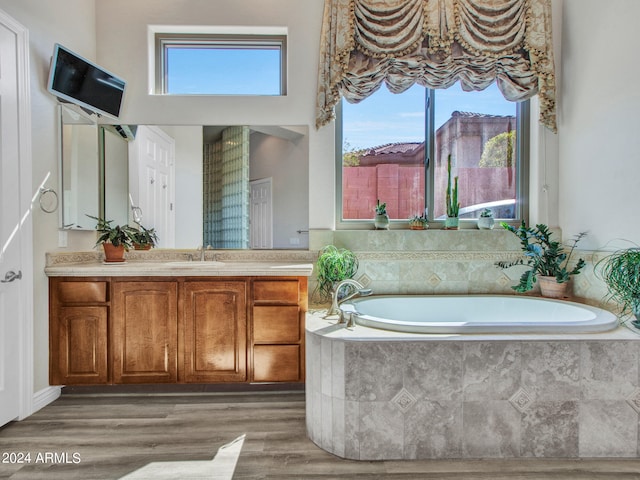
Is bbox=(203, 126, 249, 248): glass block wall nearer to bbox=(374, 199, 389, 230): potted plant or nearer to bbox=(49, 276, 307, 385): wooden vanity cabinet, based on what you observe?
bbox=(49, 276, 307, 385): wooden vanity cabinet

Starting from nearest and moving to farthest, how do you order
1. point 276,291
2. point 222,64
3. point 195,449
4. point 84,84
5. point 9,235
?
1. point 195,449
2. point 9,235
3. point 276,291
4. point 84,84
5. point 222,64

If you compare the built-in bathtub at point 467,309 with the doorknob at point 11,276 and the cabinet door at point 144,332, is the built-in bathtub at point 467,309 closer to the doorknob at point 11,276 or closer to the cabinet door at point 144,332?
the cabinet door at point 144,332

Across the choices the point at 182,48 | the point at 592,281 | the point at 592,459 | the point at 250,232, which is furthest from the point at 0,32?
the point at 592,281

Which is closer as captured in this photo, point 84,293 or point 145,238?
point 84,293

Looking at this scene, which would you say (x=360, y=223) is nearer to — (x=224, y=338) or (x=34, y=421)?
(x=224, y=338)

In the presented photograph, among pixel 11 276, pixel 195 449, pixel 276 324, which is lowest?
pixel 195 449

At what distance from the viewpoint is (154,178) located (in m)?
2.86

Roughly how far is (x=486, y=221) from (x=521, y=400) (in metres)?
1.56

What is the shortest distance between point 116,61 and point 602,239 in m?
3.68

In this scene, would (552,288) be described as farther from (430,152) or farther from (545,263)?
(430,152)

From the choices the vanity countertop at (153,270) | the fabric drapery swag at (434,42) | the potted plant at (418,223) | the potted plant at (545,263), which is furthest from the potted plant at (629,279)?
the vanity countertop at (153,270)

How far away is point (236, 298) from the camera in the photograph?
2.40 m

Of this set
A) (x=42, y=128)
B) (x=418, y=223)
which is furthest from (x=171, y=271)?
(x=418, y=223)

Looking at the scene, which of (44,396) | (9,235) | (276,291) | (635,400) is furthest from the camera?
(276,291)
